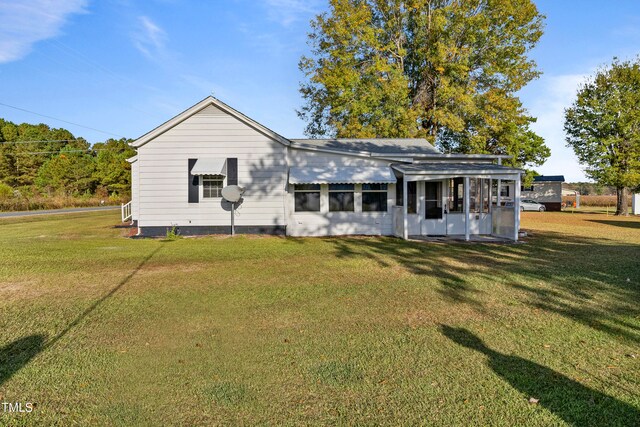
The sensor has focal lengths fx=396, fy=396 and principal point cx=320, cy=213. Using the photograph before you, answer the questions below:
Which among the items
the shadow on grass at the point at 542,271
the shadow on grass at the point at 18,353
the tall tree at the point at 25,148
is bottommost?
the shadow on grass at the point at 18,353

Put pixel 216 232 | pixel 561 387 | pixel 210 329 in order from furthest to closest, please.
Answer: pixel 216 232 → pixel 210 329 → pixel 561 387

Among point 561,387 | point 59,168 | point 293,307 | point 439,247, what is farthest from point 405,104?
point 59,168

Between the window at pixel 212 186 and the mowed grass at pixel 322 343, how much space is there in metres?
6.53

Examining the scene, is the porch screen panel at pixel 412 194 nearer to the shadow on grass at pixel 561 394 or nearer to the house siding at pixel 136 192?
the house siding at pixel 136 192

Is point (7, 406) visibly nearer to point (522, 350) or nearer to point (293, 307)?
point (293, 307)

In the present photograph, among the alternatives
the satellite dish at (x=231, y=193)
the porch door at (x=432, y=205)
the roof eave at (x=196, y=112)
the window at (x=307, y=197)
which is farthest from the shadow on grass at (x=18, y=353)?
the porch door at (x=432, y=205)

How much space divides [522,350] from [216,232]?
1321 centimetres

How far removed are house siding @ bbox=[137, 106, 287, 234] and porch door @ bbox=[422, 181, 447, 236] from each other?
578cm

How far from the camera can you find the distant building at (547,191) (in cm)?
3972

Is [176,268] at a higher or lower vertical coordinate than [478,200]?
lower

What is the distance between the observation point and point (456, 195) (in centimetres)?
1623

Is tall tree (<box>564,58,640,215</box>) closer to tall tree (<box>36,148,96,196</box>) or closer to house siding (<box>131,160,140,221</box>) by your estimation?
house siding (<box>131,160,140,221</box>)

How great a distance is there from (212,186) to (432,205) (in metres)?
8.97

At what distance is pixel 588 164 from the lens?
104ft
